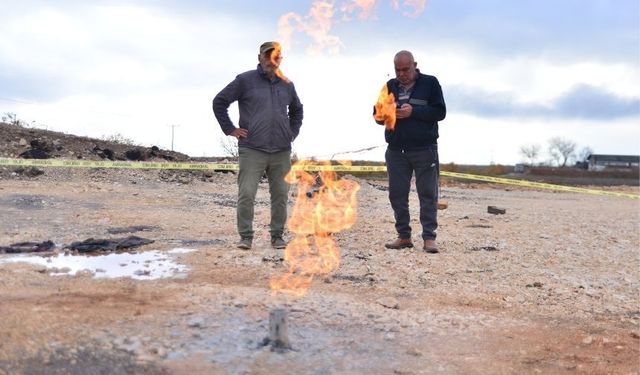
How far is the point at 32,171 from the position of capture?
16.0 metres

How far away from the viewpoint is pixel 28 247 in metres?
6.29

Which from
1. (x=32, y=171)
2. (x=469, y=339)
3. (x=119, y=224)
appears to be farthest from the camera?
(x=32, y=171)

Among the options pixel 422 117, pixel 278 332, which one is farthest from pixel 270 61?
pixel 278 332

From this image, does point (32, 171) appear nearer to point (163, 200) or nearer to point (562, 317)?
point (163, 200)

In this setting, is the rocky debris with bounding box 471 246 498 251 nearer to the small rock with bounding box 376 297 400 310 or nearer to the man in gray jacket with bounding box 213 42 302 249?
the man in gray jacket with bounding box 213 42 302 249

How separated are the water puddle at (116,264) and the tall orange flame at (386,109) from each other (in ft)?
8.91

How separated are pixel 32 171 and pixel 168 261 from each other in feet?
38.6

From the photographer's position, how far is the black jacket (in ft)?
22.1

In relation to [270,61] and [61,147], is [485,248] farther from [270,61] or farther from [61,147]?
[61,147]

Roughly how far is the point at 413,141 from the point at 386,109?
465mm

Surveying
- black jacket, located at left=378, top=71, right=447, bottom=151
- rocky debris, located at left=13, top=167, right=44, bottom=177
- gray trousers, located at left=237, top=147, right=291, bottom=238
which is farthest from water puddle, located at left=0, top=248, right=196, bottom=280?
rocky debris, located at left=13, top=167, right=44, bottom=177

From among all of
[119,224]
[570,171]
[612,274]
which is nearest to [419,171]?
[612,274]

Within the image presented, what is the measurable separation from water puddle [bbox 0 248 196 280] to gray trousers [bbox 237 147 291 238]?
87 centimetres

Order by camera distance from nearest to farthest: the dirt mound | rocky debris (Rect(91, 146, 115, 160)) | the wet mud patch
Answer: the wet mud patch
the dirt mound
rocky debris (Rect(91, 146, 115, 160))
